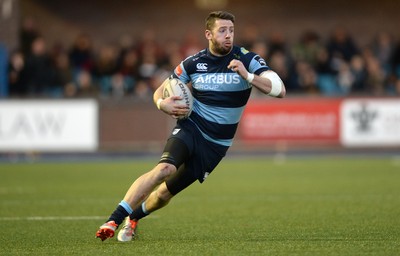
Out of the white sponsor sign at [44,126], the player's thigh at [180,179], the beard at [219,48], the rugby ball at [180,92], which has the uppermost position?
the beard at [219,48]

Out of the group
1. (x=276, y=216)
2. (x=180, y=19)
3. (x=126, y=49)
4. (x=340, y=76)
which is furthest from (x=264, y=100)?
(x=276, y=216)

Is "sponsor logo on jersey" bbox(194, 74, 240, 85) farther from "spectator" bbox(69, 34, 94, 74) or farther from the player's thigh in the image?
"spectator" bbox(69, 34, 94, 74)

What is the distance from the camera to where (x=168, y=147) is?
8.31 metres

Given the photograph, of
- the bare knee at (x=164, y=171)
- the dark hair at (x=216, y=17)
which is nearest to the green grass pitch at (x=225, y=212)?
the bare knee at (x=164, y=171)

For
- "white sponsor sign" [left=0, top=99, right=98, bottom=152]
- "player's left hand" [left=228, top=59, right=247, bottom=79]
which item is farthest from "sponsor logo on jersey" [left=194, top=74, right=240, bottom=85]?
"white sponsor sign" [left=0, top=99, right=98, bottom=152]

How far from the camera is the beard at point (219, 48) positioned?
8.45 m

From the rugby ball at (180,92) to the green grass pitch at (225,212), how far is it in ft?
4.15

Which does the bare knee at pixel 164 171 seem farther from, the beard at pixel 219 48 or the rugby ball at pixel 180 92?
the beard at pixel 219 48

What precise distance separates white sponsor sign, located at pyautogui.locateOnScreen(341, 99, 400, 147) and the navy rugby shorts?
A: 1272 cm

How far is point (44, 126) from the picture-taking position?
2028 centimetres

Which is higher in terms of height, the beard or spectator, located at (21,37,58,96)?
the beard

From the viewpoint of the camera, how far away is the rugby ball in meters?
8.38

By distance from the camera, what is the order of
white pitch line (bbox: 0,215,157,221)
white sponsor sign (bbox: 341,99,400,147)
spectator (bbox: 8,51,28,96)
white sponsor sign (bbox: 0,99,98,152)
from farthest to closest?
spectator (bbox: 8,51,28,96) → white sponsor sign (bbox: 341,99,400,147) → white sponsor sign (bbox: 0,99,98,152) → white pitch line (bbox: 0,215,157,221)

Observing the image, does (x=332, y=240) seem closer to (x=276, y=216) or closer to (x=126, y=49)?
(x=276, y=216)
